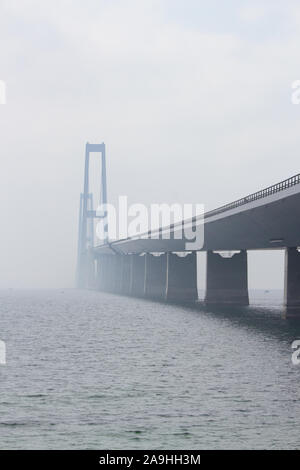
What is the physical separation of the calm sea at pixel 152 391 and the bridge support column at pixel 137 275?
95.4 metres

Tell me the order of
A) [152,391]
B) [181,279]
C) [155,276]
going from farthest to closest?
[155,276]
[181,279]
[152,391]

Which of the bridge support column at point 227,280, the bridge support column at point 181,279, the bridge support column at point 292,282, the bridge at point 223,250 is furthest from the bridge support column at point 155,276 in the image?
the bridge support column at point 292,282

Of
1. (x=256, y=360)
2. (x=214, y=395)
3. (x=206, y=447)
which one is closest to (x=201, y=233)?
(x=256, y=360)

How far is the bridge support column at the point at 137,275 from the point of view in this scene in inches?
6277

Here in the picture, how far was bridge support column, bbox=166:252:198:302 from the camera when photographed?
127000 millimetres

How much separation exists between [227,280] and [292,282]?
2866 centimetres

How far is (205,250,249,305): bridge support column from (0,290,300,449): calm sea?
44.4 metres

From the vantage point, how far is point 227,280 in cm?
10944

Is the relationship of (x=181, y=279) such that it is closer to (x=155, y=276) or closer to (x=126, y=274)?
(x=155, y=276)

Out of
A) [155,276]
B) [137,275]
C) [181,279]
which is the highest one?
[137,275]

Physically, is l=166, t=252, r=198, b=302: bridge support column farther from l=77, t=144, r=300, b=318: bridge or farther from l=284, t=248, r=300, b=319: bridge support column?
l=284, t=248, r=300, b=319: bridge support column

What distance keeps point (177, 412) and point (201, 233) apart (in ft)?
249

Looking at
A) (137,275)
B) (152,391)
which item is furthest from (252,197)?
(137,275)

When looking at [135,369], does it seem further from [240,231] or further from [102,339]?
[240,231]
